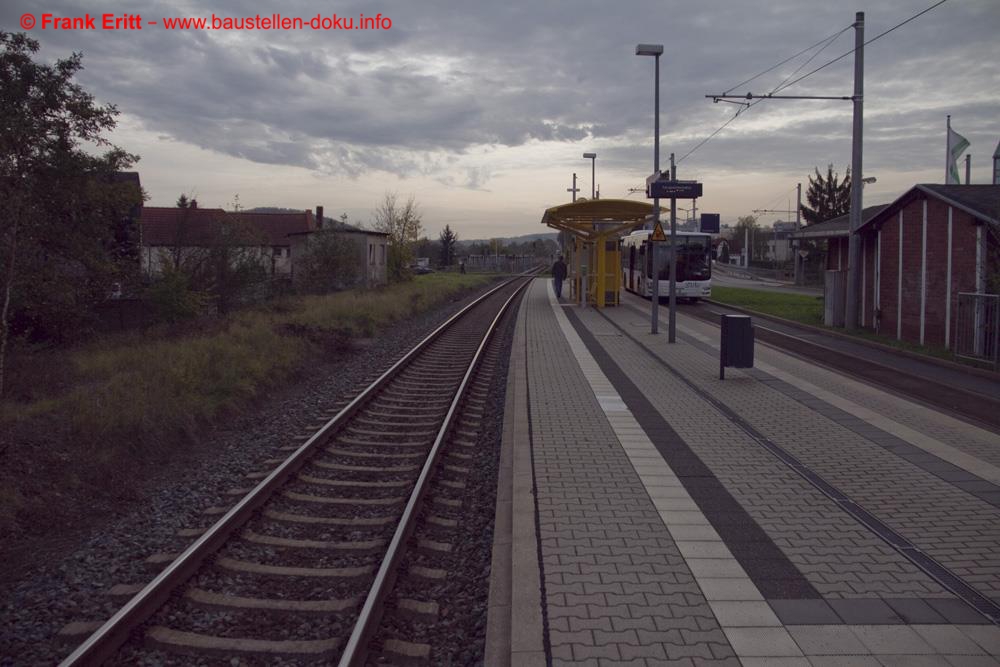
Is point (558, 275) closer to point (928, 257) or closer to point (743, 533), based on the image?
point (928, 257)

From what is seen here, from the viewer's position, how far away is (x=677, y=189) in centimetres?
1675

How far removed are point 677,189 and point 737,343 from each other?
4.90 meters

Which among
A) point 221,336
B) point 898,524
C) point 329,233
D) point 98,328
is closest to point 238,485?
point 898,524

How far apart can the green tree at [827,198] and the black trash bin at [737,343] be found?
1773 inches

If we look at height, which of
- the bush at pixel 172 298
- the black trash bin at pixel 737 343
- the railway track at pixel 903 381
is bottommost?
the railway track at pixel 903 381

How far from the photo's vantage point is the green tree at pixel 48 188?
34.7ft

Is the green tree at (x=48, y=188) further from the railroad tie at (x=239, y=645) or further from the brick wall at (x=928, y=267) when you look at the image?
the brick wall at (x=928, y=267)


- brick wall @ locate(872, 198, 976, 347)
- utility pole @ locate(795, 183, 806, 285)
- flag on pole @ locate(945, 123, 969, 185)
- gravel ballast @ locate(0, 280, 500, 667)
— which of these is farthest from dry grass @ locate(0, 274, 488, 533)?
utility pole @ locate(795, 183, 806, 285)

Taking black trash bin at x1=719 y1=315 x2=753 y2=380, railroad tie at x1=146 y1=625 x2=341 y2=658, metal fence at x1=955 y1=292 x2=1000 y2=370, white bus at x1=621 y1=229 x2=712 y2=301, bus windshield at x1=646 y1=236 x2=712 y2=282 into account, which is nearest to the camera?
railroad tie at x1=146 y1=625 x2=341 y2=658

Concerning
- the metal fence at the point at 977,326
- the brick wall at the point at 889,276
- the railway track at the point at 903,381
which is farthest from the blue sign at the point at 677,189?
the brick wall at the point at 889,276

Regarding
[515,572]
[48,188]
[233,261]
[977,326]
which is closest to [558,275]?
[233,261]

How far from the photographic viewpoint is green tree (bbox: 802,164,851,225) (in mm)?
54375

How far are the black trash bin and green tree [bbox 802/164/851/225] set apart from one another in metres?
45.0

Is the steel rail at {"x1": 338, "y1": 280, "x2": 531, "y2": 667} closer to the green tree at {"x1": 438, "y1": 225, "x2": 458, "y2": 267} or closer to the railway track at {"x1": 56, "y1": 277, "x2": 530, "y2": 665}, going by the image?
the railway track at {"x1": 56, "y1": 277, "x2": 530, "y2": 665}
